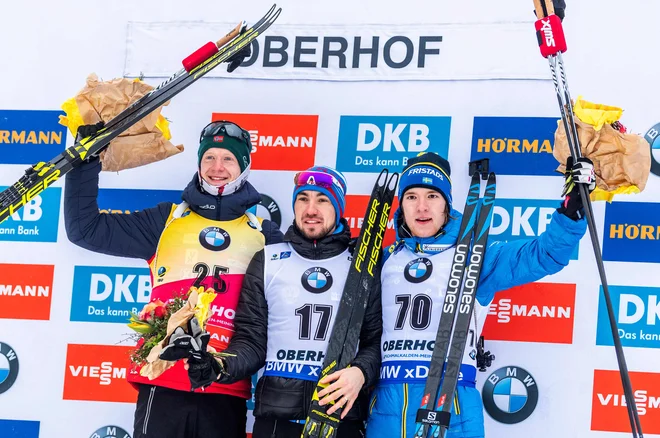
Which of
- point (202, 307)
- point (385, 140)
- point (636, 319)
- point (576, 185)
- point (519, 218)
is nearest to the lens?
point (202, 307)

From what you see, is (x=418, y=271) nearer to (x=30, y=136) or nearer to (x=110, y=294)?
(x=110, y=294)

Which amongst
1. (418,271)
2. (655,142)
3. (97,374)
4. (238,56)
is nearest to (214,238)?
(238,56)

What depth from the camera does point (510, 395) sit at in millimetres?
4367

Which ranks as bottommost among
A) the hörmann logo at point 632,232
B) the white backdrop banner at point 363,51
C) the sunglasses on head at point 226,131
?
the hörmann logo at point 632,232

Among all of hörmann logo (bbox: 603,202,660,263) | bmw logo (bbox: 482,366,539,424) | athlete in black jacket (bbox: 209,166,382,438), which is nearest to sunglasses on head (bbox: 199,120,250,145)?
athlete in black jacket (bbox: 209,166,382,438)

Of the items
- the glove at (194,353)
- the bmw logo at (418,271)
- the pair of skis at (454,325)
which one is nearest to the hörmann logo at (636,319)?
the pair of skis at (454,325)

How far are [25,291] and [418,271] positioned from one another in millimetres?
2384

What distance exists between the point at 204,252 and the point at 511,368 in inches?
64.0

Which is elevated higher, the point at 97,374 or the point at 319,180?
the point at 319,180

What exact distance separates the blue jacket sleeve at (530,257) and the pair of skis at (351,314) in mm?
491

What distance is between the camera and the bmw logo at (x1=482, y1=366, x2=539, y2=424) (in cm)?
434

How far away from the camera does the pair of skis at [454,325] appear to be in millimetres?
3521

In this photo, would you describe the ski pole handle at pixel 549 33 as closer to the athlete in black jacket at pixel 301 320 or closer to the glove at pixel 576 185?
the glove at pixel 576 185

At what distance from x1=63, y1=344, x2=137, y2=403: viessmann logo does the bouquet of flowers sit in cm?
146
